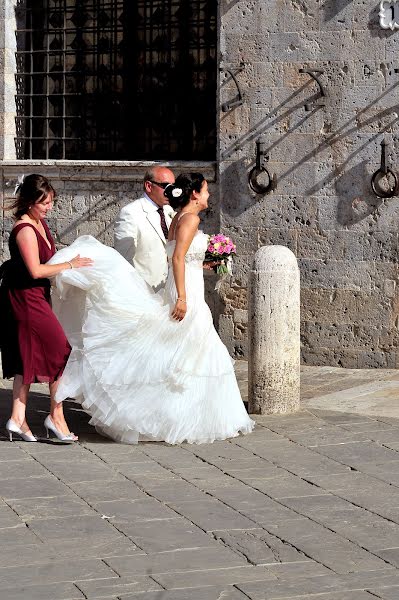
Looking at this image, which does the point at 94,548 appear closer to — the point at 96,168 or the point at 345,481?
the point at 345,481

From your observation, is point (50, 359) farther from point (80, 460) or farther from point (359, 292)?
point (359, 292)

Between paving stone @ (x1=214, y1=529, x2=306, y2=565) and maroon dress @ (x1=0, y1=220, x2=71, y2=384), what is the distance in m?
2.47

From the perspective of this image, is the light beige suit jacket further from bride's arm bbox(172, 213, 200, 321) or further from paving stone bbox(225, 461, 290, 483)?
paving stone bbox(225, 461, 290, 483)

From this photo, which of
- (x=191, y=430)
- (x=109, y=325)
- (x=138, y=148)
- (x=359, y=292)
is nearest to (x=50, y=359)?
(x=109, y=325)

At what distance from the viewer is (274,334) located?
30.5ft

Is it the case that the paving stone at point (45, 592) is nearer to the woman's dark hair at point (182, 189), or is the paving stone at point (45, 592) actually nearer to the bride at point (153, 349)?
the bride at point (153, 349)

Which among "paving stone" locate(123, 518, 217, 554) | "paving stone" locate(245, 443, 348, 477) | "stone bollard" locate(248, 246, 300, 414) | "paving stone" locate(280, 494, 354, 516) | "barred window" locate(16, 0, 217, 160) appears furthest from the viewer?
"barred window" locate(16, 0, 217, 160)

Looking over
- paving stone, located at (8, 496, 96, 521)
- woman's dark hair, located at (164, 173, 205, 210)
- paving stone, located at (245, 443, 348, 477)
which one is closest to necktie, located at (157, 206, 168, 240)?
woman's dark hair, located at (164, 173, 205, 210)

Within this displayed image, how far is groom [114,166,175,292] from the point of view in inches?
370

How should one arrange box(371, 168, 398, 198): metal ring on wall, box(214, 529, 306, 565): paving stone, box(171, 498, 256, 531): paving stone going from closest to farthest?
box(214, 529, 306, 565): paving stone → box(171, 498, 256, 531): paving stone → box(371, 168, 398, 198): metal ring on wall

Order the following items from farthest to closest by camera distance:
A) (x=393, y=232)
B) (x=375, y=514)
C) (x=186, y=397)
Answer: (x=393, y=232), (x=186, y=397), (x=375, y=514)

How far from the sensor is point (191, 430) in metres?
8.34

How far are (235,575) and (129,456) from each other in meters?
2.50

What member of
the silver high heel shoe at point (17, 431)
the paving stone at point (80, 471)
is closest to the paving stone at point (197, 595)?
the paving stone at point (80, 471)
